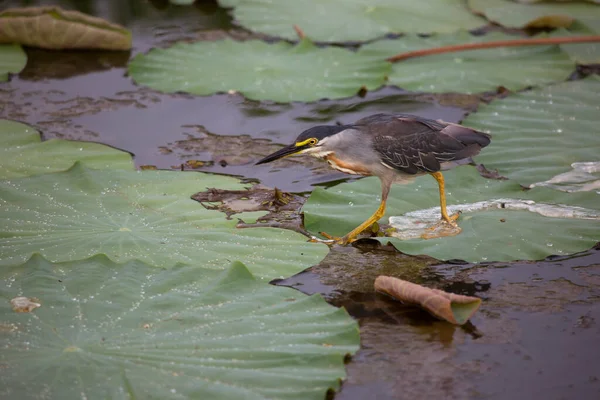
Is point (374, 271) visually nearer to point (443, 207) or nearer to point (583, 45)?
point (443, 207)

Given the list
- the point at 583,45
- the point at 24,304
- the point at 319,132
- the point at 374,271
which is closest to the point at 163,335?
the point at 24,304

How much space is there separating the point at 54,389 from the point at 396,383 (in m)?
1.21

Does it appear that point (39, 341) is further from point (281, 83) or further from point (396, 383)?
point (281, 83)

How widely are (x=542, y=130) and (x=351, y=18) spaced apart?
8.05ft

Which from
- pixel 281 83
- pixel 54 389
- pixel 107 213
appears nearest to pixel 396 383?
pixel 54 389

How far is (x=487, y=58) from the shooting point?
6238 millimetres

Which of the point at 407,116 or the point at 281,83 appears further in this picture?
the point at 281,83

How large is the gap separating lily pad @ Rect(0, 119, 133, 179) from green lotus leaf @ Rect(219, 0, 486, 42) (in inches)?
94.3

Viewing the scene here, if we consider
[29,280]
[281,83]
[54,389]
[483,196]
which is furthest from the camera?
[281,83]

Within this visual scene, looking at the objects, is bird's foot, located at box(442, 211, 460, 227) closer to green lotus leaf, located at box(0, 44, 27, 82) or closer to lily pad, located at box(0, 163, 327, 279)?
lily pad, located at box(0, 163, 327, 279)

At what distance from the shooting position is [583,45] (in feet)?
21.2

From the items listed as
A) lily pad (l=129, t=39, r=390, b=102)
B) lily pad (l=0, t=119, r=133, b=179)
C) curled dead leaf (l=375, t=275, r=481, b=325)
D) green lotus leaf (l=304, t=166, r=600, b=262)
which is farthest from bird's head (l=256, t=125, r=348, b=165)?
lily pad (l=129, t=39, r=390, b=102)

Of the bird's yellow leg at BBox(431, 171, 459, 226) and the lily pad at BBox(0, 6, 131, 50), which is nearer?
the bird's yellow leg at BBox(431, 171, 459, 226)

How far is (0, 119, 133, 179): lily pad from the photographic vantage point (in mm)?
4613
